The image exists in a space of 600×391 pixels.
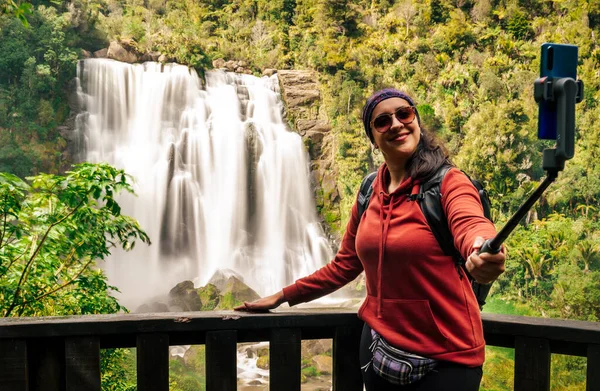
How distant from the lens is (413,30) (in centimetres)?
1222

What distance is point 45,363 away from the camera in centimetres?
138

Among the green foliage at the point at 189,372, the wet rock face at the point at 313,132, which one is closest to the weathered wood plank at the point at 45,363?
the green foliage at the point at 189,372

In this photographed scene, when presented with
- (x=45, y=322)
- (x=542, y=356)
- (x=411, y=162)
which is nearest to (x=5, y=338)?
(x=45, y=322)

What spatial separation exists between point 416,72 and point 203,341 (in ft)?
37.4

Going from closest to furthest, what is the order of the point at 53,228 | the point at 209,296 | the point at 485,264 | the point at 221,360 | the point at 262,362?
the point at 485,264 → the point at 221,360 → the point at 53,228 → the point at 262,362 → the point at 209,296

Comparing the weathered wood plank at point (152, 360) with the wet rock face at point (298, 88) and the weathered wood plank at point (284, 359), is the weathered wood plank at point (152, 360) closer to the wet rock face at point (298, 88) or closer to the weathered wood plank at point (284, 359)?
the weathered wood plank at point (284, 359)

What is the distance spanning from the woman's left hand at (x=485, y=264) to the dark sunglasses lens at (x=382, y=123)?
436mm

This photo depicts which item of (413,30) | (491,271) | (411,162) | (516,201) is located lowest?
(516,201)

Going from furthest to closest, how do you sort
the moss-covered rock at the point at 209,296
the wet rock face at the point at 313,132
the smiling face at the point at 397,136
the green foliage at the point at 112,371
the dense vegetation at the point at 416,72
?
1. the wet rock face at the point at 313,132
2. the dense vegetation at the point at 416,72
3. the moss-covered rock at the point at 209,296
4. the green foliage at the point at 112,371
5. the smiling face at the point at 397,136

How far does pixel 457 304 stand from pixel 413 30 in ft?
38.5

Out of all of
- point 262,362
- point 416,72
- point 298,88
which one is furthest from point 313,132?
point 262,362

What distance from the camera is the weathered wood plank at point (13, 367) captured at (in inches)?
52.5

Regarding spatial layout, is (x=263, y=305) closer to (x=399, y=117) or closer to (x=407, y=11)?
(x=399, y=117)

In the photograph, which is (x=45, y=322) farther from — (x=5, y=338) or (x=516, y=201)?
(x=516, y=201)
